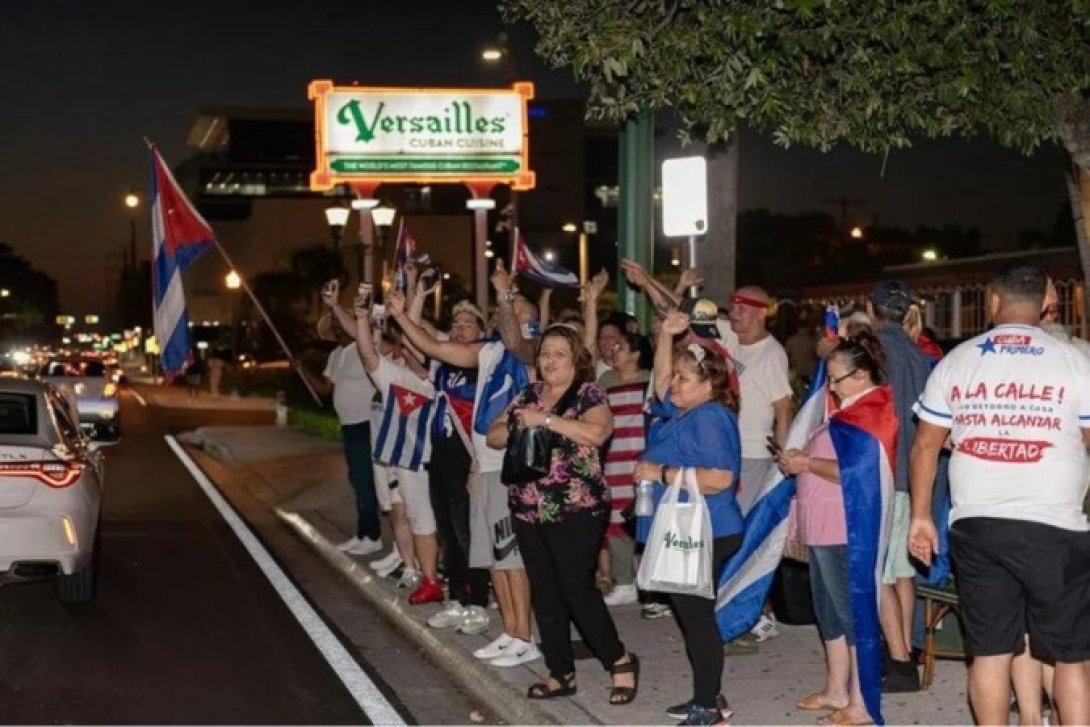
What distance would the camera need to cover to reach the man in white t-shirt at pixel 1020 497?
5.40 metres

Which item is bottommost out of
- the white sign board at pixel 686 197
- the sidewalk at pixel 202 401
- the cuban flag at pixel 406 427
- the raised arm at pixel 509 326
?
the sidewalk at pixel 202 401

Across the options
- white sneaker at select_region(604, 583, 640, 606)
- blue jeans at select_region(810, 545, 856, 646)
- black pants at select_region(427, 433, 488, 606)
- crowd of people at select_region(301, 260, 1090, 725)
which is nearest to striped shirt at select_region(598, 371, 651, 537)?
crowd of people at select_region(301, 260, 1090, 725)

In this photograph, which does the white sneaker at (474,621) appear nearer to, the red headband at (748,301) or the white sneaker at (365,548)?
the red headband at (748,301)

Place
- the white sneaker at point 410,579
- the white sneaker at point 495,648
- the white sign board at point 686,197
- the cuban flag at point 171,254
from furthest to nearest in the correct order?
the cuban flag at point 171,254 → the white sneaker at point 410,579 → the white sign board at point 686,197 → the white sneaker at point 495,648

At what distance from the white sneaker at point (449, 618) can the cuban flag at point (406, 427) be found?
1079 mm

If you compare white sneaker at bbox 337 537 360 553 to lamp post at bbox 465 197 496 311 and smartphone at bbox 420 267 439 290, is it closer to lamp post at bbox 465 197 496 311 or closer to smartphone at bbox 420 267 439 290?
smartphone at bbox 420 267 439 290

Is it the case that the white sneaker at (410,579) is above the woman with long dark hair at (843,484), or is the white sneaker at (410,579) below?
below

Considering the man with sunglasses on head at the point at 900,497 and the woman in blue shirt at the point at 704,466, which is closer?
the woman in blue shirt at the point at 704,466

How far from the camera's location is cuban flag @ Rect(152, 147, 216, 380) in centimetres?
1673

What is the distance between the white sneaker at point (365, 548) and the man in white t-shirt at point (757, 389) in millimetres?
4847

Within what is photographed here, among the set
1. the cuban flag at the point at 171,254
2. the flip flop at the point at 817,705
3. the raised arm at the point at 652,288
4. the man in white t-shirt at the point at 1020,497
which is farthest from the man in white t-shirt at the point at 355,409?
the man in white t-shirt at the point at 1020,497

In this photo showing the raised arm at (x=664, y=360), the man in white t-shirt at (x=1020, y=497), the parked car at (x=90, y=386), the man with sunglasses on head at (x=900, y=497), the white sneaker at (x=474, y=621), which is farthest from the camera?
the parked car at (x=90, y=386)

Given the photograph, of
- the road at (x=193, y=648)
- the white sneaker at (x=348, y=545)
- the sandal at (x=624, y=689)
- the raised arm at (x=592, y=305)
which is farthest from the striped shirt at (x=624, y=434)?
the white sneaker at (x=348, y=545)

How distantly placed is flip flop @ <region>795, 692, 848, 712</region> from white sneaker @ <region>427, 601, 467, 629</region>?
2.72m
